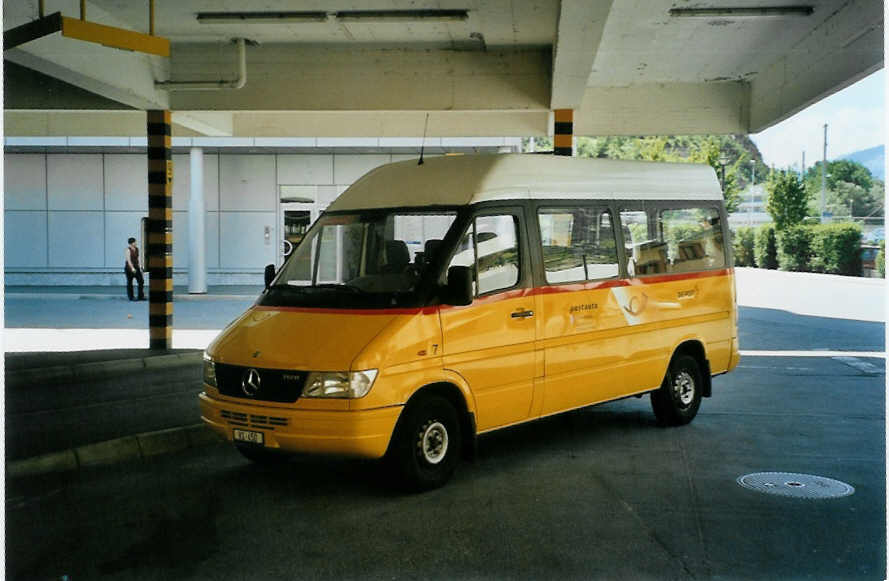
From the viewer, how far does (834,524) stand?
254 inches

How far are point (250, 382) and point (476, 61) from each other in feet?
27.6

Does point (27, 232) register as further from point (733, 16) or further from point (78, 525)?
point (78, 525)

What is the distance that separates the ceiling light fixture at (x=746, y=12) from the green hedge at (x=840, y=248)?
28.9m

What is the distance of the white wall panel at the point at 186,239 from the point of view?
3253 centimetres

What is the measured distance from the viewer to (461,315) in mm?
7531

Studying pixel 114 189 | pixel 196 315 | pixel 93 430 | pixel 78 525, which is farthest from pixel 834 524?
pixel 114 189

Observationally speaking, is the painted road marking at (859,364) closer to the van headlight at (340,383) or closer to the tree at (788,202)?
the van headlight at (340,383)

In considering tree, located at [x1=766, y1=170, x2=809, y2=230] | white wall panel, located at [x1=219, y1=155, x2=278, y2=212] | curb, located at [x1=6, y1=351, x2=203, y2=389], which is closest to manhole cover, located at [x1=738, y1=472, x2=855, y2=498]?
curb, located at [x1=6, y1=351, x2=203, y2=389]

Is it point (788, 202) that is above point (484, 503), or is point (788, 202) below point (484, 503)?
above

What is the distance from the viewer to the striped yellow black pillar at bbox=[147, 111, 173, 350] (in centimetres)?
1559

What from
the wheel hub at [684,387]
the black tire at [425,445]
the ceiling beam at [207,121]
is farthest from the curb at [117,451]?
the ceiling beam at [207,121]

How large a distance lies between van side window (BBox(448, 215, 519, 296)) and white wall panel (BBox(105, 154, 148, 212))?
88.1ft

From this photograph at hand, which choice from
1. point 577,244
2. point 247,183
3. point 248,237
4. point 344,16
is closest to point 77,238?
point 248,237

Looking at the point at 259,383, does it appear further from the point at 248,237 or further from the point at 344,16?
the point at 248,237
